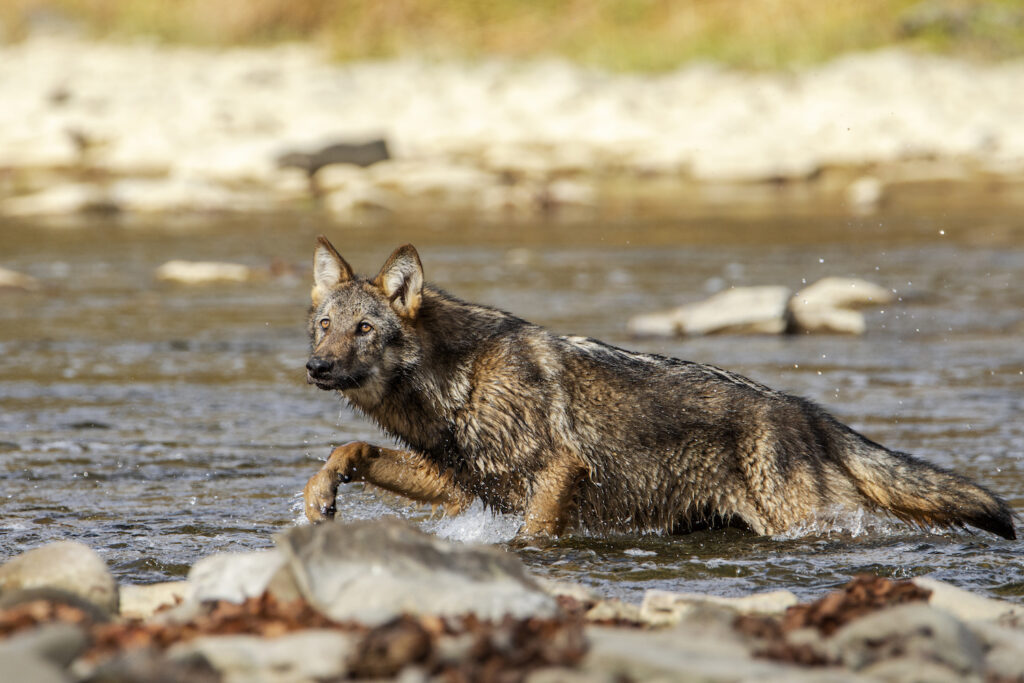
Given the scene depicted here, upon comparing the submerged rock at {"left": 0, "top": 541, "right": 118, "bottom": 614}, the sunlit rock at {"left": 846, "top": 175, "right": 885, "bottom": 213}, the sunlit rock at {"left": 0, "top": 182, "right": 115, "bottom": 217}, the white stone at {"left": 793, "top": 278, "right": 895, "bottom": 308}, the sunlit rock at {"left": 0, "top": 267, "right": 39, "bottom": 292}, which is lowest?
the submerged rock at {"left": 0, "top": 541, "right": 118, "bottom": 614}

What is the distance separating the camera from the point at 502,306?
45.3 ft

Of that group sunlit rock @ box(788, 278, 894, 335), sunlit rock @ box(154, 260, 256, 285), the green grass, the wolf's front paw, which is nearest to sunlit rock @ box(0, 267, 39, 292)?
sunlit rock @ box(154, 260, 256, 285)

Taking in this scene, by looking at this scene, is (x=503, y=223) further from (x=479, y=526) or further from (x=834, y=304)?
(x=479, y=526)

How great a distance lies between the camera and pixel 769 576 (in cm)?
636

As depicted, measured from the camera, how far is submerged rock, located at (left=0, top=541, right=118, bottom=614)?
16.1 ft

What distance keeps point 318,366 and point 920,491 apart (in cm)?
314

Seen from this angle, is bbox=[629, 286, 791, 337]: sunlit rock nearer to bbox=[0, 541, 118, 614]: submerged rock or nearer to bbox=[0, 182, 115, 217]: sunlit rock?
bbox=[0, 541, 118, 614]: submerged rock

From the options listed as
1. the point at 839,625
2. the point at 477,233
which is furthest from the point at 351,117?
the point at 839,625

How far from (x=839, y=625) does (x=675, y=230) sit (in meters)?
14.9

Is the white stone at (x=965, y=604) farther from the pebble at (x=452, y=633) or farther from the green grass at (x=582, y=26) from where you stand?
the green grass at (x=582, y=26)

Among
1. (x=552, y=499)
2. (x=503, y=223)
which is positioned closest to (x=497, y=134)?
(x=503, y=223)

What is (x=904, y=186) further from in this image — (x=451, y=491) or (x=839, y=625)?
(x=839, y=625)

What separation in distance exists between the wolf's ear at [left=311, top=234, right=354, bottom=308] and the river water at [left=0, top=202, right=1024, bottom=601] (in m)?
1.21

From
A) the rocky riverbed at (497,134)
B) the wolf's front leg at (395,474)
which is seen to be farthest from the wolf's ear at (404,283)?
the rocky riverbed at (497,134)
